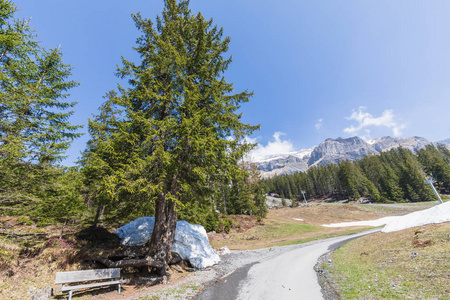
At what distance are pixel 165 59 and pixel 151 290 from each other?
11.4 meters

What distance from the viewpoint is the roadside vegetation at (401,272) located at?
4.89m

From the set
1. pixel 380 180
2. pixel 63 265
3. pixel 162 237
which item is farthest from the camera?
pixel 380 180

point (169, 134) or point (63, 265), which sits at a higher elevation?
point (169, 134)

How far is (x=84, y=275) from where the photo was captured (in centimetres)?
704

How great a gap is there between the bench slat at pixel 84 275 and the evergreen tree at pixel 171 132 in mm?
1542

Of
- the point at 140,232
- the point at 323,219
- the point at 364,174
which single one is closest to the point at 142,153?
the point at 140,232

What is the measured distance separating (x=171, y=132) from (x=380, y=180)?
3499 inches

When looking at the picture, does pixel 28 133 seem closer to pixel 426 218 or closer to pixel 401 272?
pixel 401 272

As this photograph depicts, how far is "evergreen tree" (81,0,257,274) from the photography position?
26.1 feet

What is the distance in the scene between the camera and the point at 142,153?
852cm

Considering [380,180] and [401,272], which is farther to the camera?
[380,180]

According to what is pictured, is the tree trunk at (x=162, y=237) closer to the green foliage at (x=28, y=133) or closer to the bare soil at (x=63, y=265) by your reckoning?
the bare soil at (x=63, y=265)

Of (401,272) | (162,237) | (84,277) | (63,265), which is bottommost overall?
(401,272)

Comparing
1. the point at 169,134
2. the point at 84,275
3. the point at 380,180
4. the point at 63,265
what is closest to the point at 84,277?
the point at 84,275
